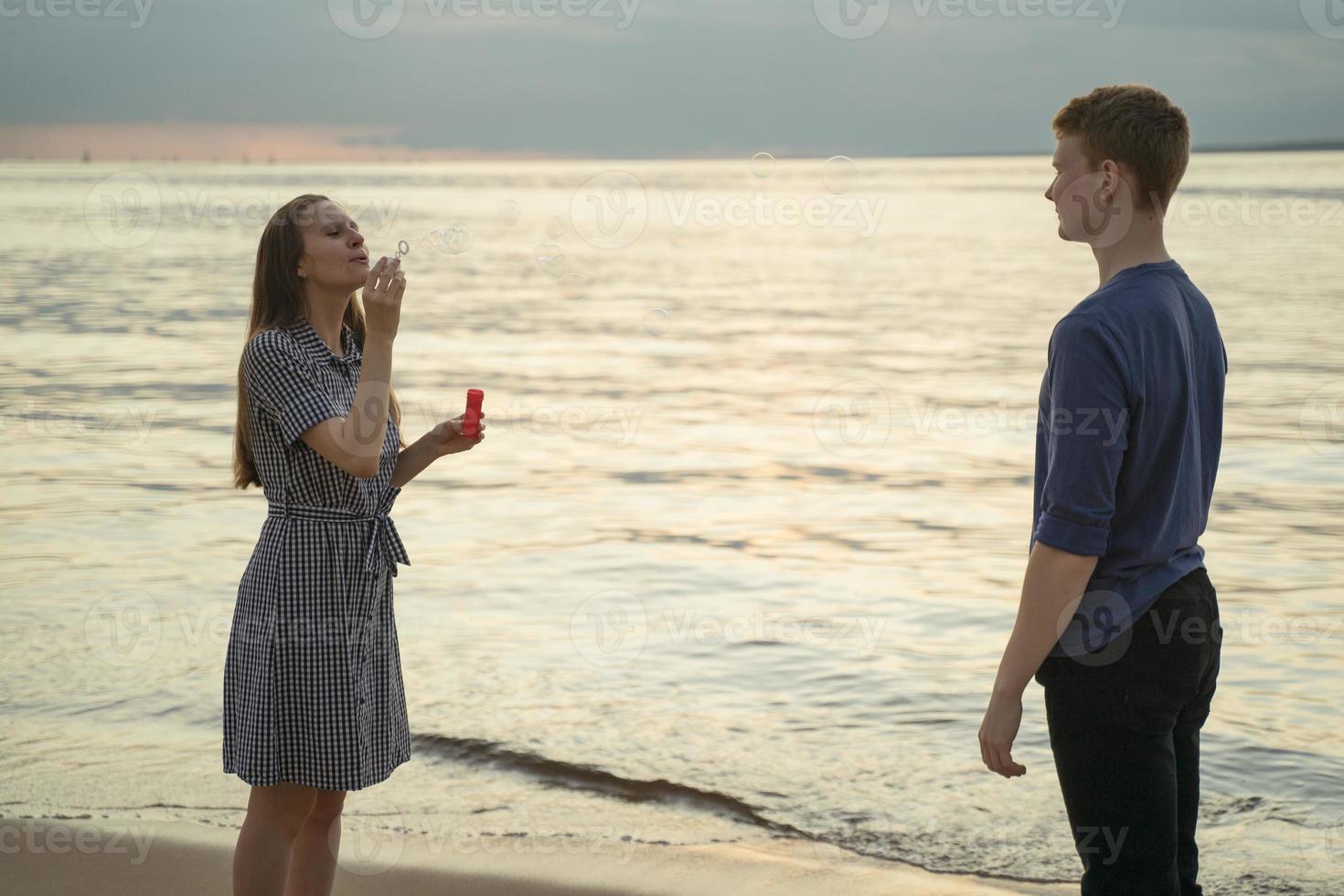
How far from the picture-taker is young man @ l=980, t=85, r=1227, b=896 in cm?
241

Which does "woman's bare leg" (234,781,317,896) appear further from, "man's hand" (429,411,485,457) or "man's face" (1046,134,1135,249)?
"man's face" (1046,134,1135,249)

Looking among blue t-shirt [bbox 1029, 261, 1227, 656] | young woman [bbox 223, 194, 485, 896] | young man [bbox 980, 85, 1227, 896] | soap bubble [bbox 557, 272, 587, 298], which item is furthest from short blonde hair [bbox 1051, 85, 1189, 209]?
soap bubble [bbox 557, 272, 587, 298]

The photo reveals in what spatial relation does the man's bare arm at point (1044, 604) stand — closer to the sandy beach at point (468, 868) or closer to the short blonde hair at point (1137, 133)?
the short blonde hair at point (1137, 133)

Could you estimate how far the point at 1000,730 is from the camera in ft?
8.27

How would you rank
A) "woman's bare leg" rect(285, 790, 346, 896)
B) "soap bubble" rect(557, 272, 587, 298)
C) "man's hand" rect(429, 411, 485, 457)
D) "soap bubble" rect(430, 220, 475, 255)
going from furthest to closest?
"soap bubble" rect(557, 272, 587, 298) < "soap bubble" rect(430, 220, 475, 255) < "man's hand" rect(429, 411, 485, 457) < "woman's bare leg" rect(285, 790, 346, 896)

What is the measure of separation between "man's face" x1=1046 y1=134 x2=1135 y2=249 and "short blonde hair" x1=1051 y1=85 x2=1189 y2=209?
0.02 meters

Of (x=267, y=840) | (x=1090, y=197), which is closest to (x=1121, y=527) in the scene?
(x=1090, y=197)

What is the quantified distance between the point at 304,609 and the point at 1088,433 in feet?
6.22

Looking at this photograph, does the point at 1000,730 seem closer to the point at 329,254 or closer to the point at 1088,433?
the point at 1088,433

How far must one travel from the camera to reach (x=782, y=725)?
19.2 feet

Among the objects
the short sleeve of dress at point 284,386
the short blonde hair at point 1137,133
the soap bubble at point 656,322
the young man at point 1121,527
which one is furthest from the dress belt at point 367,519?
the soap bubble at point 656,322

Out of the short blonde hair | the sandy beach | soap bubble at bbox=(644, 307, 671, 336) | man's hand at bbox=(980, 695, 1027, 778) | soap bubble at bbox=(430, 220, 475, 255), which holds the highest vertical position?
soap bubble at bbox=(644, 307, 671, 336)

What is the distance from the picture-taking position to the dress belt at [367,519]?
→ 3252 mm

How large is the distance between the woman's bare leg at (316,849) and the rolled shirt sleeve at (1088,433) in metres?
2.04
